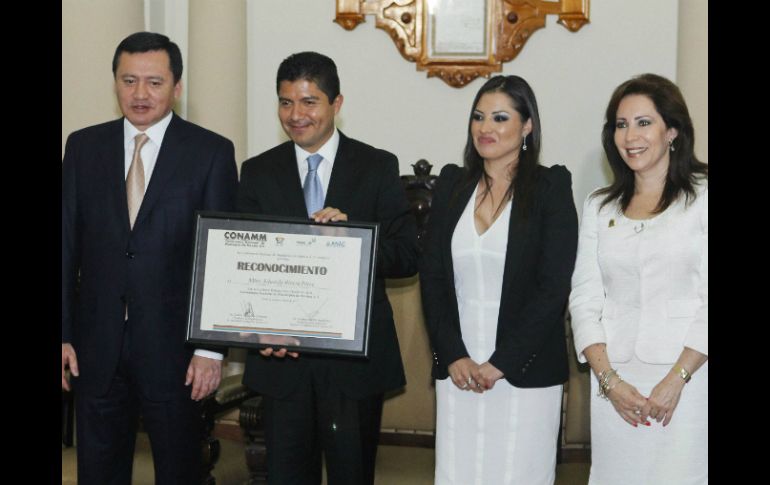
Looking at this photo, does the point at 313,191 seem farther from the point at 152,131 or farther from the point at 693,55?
the point at 693,55

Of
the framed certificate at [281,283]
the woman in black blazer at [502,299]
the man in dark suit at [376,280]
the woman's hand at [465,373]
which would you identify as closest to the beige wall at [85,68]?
the man in dark suit at [376,280]

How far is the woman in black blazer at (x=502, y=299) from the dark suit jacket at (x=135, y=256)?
78 cm

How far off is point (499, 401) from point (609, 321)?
1.40 feet

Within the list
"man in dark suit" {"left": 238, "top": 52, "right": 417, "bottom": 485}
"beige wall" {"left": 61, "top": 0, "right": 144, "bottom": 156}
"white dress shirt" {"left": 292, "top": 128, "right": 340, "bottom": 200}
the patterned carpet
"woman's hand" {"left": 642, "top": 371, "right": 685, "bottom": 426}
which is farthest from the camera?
"beige wall" {"left": 61, "top": 0, "right": 144, "bottom": 156}

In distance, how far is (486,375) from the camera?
9.11 ft

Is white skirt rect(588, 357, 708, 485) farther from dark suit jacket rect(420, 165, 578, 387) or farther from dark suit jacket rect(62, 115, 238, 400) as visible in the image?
dark suit jacket rect(62, 115, 238, 400)

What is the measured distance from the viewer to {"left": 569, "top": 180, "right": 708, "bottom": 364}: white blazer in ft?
8.71

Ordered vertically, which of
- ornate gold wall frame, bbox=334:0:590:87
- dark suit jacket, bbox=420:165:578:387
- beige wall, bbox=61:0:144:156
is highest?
ornate gold wall frame, bbox=334:0:590:87

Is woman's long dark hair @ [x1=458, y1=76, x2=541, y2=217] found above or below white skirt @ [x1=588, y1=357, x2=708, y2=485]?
above

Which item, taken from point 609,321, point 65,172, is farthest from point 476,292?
point 65,172

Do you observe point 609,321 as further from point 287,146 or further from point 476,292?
point 287,146

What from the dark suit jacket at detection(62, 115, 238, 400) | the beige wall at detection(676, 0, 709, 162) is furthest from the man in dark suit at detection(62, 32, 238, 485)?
the beige wall at detection(676, 0, 709, 162)

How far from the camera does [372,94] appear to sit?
5648mm

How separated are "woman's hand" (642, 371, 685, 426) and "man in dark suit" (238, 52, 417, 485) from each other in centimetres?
77
